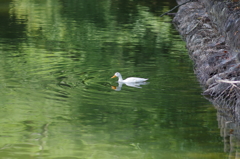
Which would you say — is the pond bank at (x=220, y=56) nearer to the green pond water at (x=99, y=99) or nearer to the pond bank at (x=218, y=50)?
the pond bank at (x=218, y=50)

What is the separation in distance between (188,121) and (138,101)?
1416 mm

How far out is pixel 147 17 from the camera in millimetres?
26000

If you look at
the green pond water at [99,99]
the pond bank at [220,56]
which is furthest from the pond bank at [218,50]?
the green pond water at [99,99]

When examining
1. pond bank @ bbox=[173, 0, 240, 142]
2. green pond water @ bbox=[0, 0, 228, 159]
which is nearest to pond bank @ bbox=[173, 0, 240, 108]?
pond bank @ bbox=[173, 0, 240, 142]

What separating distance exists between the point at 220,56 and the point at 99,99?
4.11 metres

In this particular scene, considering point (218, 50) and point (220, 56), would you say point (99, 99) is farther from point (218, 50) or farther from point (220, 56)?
point (218, 50)

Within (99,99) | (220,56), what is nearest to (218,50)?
(220,56)

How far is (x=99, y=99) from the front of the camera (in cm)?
1090

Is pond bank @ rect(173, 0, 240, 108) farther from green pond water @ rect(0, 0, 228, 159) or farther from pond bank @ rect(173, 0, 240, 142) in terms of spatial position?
green pond water @ rect(0, 0, 228, 159)

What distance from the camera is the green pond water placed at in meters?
8.27

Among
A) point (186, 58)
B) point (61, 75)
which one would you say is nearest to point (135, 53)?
point (186, 58)

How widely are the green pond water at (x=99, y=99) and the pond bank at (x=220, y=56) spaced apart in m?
0.29

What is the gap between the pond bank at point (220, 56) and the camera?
33.8 ft

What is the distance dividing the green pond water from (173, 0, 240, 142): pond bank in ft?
0.95
